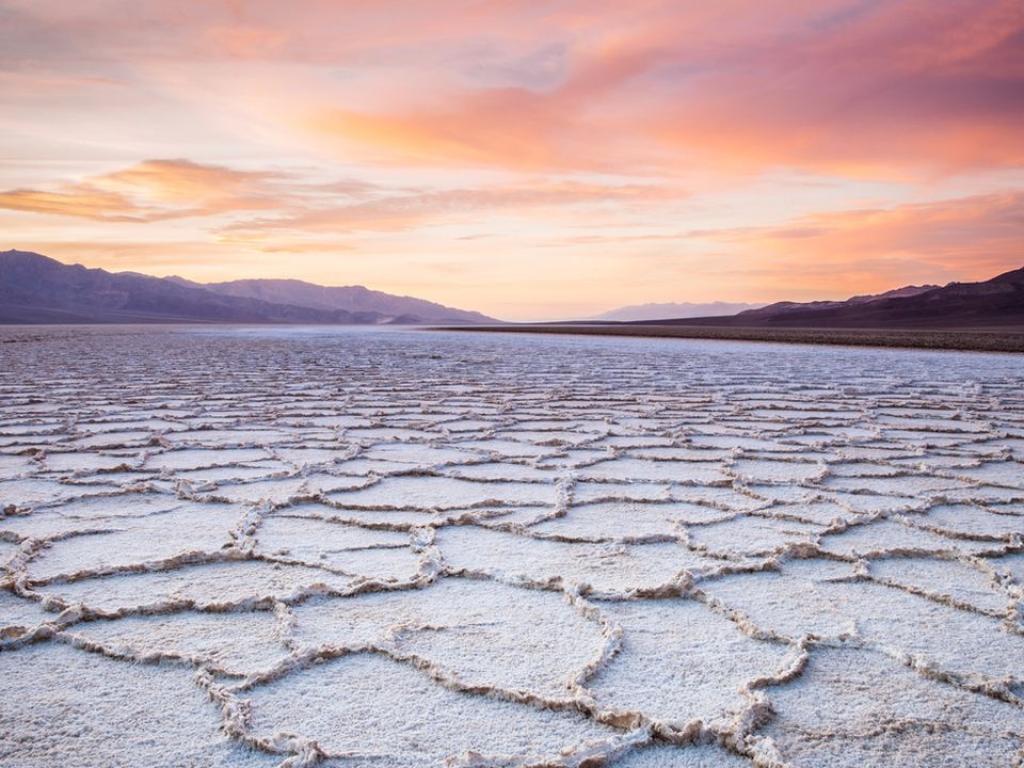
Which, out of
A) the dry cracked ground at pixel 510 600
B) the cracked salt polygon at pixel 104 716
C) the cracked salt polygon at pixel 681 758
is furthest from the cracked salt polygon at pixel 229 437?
the cracked salt polygon at pixel 681 758

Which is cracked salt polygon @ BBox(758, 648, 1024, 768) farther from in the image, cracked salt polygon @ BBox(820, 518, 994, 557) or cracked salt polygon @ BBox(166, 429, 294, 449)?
cracked salt polygon @ BBox(166, 429, 294, 449)

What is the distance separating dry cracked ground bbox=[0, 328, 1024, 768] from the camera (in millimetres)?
1094

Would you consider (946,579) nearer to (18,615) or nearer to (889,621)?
(889,621)

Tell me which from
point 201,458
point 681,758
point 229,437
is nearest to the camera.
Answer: point 681,758

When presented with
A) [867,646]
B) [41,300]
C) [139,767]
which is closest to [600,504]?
[867,646]

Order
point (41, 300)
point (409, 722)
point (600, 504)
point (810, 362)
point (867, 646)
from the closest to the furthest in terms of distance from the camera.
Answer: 1. point (409, 722)
2. point (867, 646)
3. point (600, 504)
4. point (810, 362)
5. point (41, 300)

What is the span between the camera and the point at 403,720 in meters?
1.13

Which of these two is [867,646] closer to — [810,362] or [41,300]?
[810,362]

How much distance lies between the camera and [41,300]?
101 meters

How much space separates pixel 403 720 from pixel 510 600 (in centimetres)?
46

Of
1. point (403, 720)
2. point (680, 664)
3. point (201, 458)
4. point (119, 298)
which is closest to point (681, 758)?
point (680, 664)

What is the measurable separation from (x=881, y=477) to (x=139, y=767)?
7.93ft

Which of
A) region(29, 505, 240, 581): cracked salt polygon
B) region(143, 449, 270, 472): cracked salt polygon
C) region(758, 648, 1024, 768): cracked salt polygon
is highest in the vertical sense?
region(143, 449, 270, 472): cracked salt polygon

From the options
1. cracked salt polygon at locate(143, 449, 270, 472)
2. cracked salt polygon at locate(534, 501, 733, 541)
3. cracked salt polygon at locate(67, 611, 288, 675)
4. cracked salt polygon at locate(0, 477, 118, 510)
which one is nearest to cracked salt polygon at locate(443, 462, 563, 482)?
cracked salt polygon at locate(534, 501, 733, 541)
